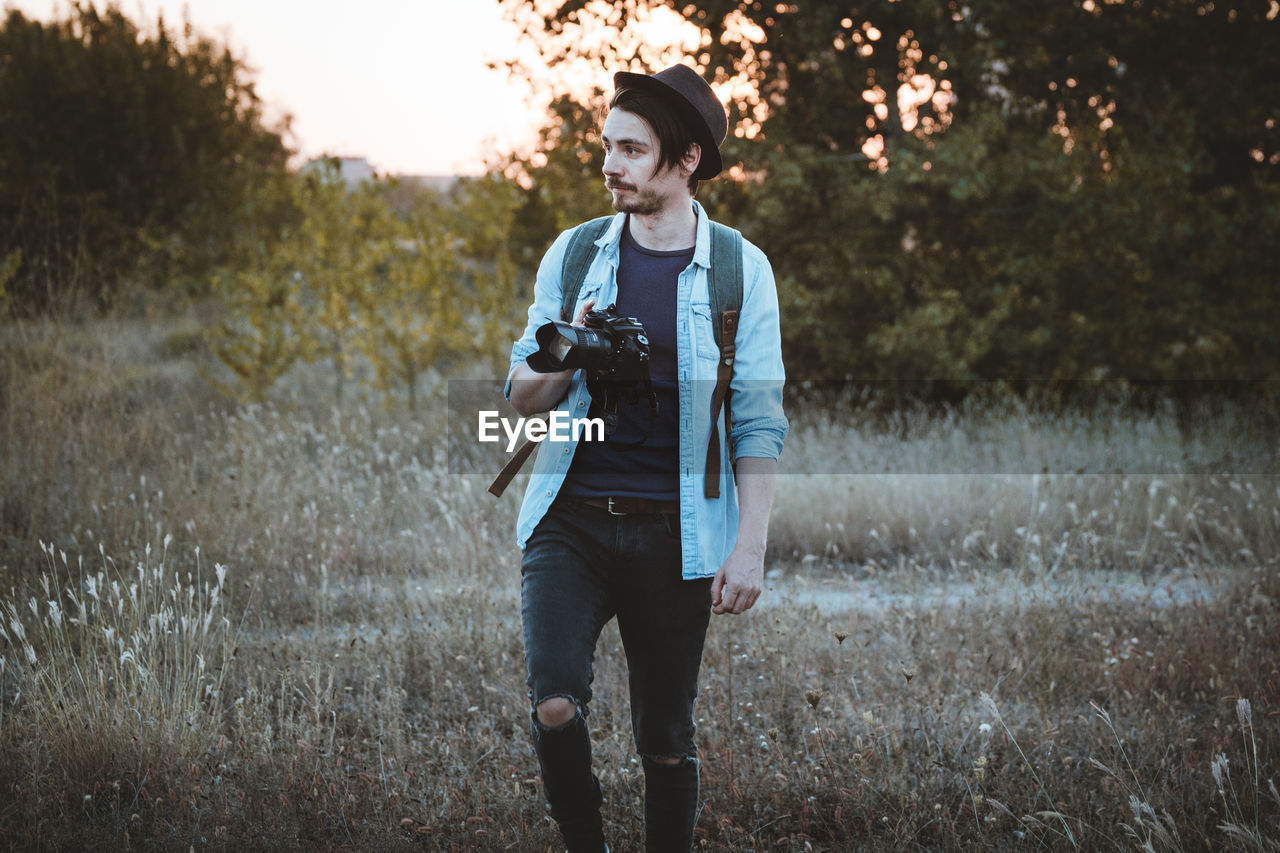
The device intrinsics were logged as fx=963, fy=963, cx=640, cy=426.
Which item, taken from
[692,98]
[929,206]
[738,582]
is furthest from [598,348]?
[929,206]

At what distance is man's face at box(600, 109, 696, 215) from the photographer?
256 centimetres

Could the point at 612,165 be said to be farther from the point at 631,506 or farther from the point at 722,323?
the point at 631,506

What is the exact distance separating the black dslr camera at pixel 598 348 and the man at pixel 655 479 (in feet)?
0.19

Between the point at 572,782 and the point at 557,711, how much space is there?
0.78ft

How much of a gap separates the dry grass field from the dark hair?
5.84ft

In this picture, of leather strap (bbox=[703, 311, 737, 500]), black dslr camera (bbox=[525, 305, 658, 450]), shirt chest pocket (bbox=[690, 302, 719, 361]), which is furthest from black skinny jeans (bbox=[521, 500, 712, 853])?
shirt chest pocket (bbox=[690, 302, 719, 361])

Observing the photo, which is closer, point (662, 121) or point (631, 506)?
point (631, 506)

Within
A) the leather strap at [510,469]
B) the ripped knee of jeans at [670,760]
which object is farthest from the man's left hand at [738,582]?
the leather strap at [510,469]

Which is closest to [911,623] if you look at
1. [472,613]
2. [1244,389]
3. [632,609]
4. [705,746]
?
[705,746]

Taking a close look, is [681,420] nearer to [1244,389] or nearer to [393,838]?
[393,838]

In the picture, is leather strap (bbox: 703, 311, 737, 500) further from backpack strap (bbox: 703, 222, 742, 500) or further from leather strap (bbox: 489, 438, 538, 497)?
leather strap (bbox: 489, 438, 538, 497)

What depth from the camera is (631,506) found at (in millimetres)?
2479

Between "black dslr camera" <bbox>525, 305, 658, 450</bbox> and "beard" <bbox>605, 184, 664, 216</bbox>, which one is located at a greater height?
"beard" <bbox>605, 184, 664, 216</bbox>

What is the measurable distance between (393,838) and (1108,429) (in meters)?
8.47
